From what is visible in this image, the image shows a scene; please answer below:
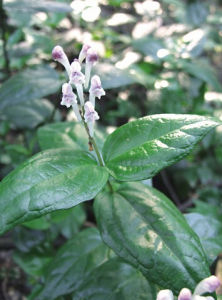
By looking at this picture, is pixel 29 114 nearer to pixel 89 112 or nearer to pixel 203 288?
pixel 89 112

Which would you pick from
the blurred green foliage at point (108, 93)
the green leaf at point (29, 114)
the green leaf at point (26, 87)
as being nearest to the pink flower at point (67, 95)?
Answer: the blurred green foliage at point (108, 93)

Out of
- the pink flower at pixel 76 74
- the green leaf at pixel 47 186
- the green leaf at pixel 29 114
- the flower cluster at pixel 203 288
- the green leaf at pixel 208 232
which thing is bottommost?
the green leaf at pixel 208 232

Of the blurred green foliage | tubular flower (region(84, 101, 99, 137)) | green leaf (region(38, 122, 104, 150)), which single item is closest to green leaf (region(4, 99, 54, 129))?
the blurred green foliage

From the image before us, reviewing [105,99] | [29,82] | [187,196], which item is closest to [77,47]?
[105,99]

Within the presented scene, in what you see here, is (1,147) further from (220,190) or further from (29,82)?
(220,190)

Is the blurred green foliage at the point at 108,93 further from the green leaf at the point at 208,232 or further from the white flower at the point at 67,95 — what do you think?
the white flower at the point at 67,95

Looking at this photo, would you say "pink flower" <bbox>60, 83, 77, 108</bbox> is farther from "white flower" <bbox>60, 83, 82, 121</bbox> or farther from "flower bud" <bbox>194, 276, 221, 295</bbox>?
"flower bud" <bbox>194, 276, 221, 295</bbox>
